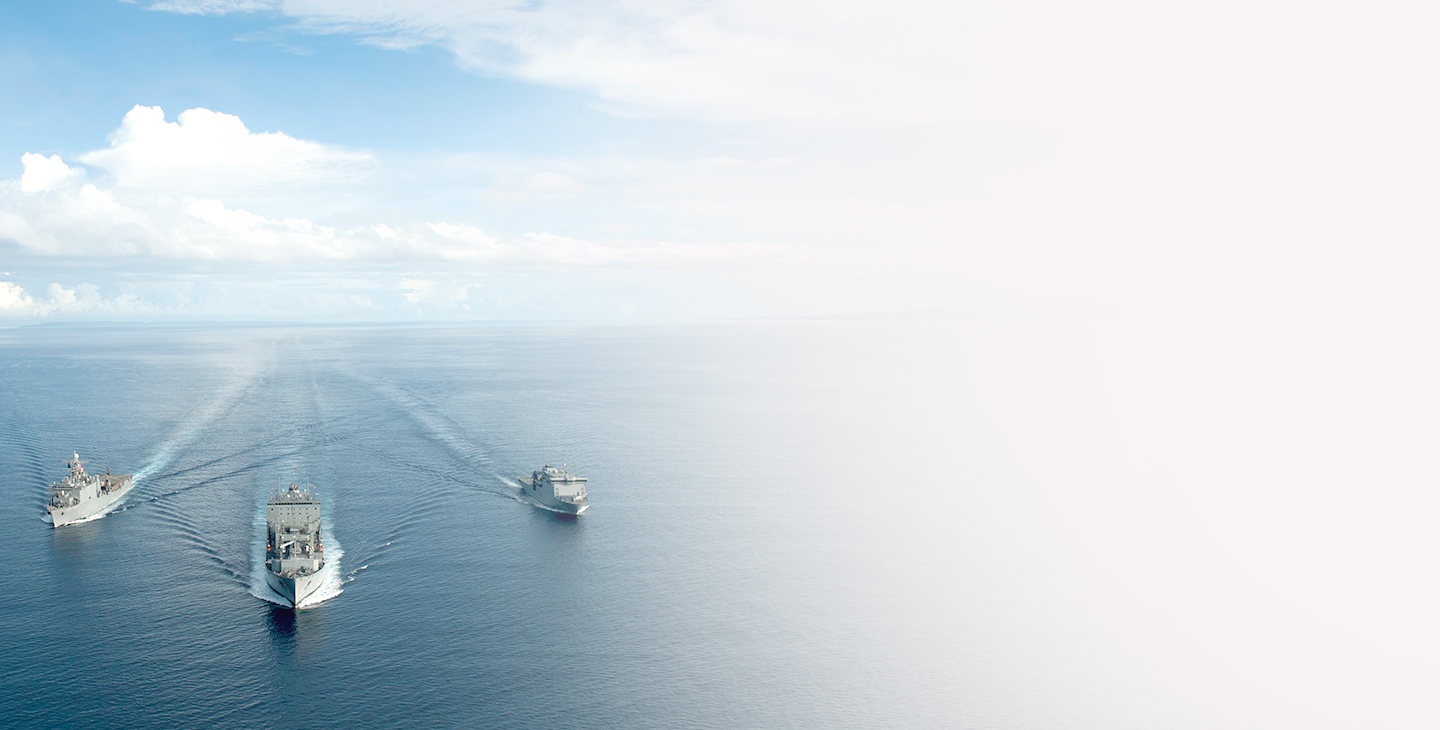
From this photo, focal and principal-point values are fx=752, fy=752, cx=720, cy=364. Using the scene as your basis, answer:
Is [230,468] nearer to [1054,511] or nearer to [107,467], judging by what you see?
[107,467]

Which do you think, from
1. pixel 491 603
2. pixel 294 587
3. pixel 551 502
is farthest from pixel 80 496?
pixel 491 603

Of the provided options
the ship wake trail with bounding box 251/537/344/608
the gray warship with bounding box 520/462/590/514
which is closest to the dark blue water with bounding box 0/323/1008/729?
the ship wake trail with bounding box 251/537/344/608

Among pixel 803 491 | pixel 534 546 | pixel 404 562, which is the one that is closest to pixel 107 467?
pixel 404 562

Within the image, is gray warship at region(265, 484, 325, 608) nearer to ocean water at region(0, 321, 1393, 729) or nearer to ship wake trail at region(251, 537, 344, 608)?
ship wake trail at region(251, 537, 344, 608)

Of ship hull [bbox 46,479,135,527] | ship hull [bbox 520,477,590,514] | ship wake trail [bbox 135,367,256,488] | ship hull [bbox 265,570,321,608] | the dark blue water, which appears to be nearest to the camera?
the dark blue water

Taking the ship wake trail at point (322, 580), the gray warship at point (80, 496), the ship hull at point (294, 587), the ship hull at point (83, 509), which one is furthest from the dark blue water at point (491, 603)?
the gray warship at point (80, 496)

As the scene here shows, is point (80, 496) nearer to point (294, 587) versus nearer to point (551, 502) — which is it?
point (294, 587)

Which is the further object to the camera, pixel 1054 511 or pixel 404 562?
pixel 1054 511

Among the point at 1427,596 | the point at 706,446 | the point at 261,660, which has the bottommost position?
the point at 1427,596
